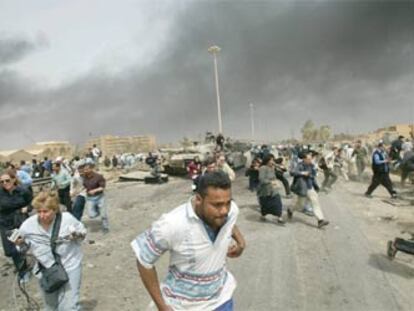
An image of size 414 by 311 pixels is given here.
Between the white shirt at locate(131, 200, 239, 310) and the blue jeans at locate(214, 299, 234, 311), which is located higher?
the white shirt at locate(131, 200, 239, 310)

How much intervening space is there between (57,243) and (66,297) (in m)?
0.51

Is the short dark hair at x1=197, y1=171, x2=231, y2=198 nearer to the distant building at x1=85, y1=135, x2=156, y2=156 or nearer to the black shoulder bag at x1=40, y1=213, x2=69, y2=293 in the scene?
the black shoulder bag at x1=40, y1=213, x2=69, y2=293

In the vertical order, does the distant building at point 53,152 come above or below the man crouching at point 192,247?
below

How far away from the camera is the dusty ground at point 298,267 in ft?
17.6

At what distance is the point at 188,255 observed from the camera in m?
2.52

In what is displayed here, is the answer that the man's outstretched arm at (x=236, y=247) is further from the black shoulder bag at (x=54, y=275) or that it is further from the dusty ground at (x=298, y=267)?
the dusty ground at (x=298, y=267)

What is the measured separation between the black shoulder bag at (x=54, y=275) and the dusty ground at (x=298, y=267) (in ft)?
5.38

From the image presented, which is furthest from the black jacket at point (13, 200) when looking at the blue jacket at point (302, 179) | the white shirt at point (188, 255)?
the blue jacket at point (302, 179)

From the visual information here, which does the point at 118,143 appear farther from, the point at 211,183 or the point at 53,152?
the point at 211,183

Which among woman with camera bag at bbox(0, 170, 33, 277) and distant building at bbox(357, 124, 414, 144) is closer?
woman with camera bag at bbox(0, 170, 33, 277)

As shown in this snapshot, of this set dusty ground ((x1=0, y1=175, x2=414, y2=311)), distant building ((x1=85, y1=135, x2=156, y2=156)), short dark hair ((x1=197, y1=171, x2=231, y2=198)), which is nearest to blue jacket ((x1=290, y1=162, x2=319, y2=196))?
dusty ground ((x1=0, y1=175, x2=414, y2=311))

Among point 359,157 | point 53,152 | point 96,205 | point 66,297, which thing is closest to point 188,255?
point 66,297

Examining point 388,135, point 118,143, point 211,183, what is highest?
point 211,183

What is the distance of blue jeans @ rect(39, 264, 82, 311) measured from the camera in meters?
4.05
